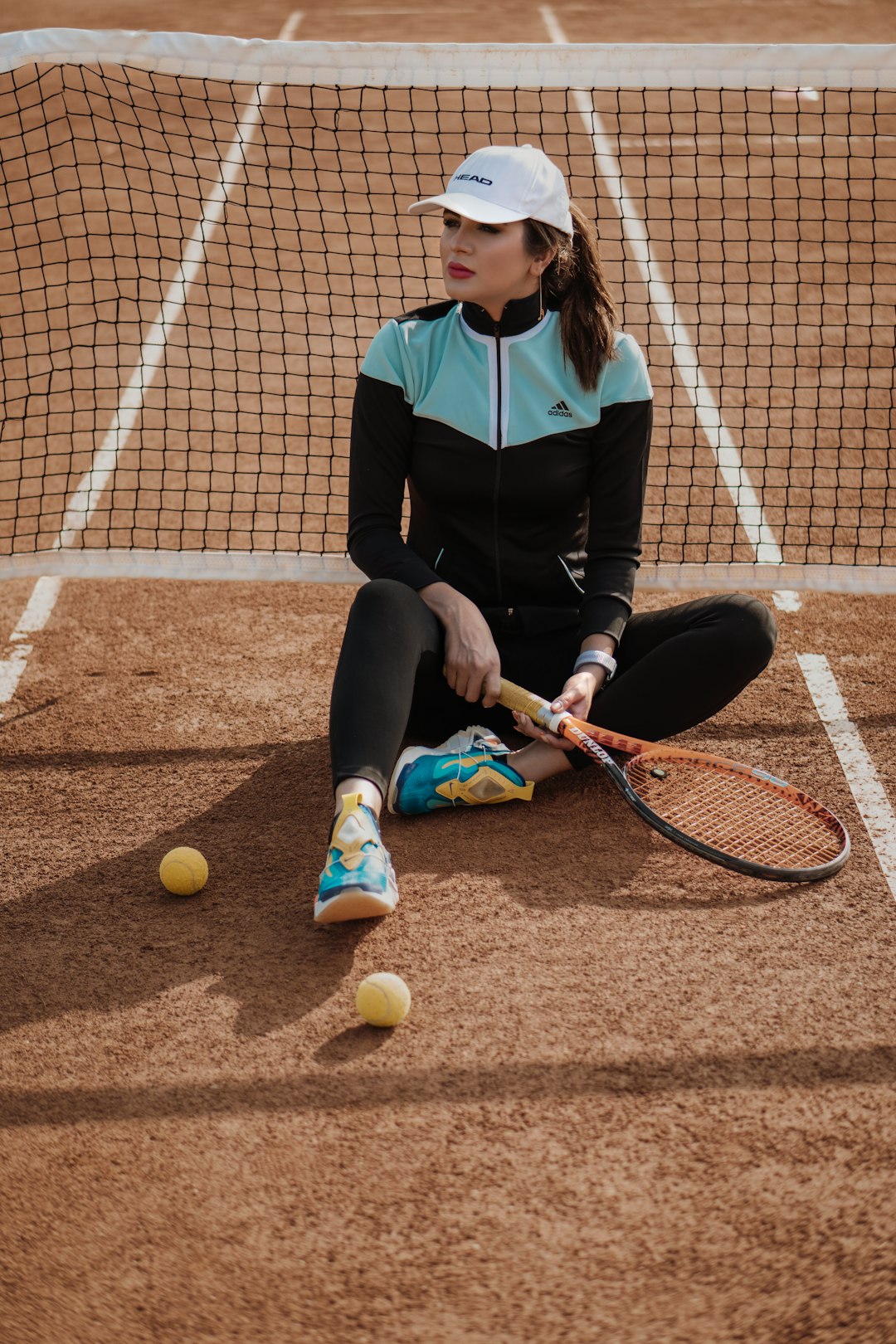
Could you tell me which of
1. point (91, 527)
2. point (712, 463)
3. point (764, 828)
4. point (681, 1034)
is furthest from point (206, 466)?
point (681, 1034)

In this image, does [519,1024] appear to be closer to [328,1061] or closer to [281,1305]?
[328,1061]

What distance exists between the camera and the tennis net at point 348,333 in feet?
16.0

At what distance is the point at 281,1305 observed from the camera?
2.61 meters

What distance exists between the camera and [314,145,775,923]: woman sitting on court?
3979 mm

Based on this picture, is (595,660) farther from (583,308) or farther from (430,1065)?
(430,1065)

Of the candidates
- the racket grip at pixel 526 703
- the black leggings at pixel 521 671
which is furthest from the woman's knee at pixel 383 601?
the racket grip at pixel 526 703

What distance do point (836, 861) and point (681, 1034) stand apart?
2.58 ft

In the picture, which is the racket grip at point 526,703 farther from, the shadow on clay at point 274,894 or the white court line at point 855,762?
the white court line at point 855,762

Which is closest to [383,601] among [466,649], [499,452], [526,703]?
[466,649]

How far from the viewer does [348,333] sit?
28.5 feet

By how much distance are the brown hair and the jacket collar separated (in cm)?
10

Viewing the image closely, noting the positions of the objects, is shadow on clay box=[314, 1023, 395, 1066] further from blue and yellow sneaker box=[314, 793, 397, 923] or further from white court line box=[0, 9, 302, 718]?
white court line box=[0, 9, 302, 718]

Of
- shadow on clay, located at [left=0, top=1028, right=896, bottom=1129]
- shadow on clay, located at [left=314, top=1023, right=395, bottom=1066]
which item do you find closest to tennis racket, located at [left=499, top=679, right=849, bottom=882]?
shadow on clay, located at [left=0, top=1028, right=896, bottom=1129]

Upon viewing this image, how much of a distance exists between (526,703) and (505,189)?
4.93ft
